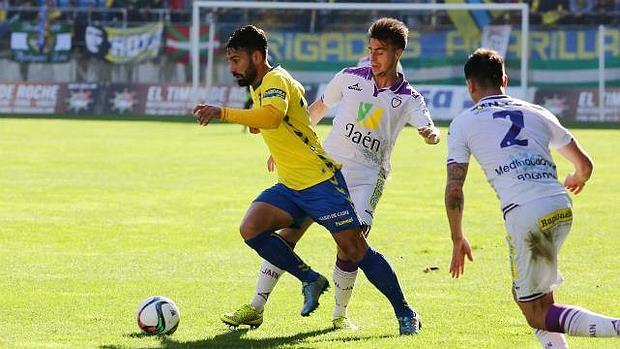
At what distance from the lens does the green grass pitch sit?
911 centimetres

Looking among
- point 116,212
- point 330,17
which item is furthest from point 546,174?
point 330,17

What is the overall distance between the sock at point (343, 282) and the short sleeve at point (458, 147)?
2.05 meters

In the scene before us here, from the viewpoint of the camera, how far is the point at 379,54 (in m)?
9.37

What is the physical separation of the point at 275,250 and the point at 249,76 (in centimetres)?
125

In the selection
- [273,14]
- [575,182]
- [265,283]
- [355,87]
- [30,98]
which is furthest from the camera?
[273,14]

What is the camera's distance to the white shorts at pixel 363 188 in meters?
9.52

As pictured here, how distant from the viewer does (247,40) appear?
8.80 m

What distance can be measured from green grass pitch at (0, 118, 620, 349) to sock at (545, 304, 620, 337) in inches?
54.4

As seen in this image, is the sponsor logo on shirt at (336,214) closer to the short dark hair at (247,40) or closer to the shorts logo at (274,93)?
the shorts logo at (274,93)

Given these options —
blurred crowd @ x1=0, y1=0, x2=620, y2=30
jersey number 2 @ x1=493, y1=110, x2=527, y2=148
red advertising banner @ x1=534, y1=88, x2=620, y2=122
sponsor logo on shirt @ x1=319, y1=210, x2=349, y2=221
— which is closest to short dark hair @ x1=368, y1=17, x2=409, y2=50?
sponsor logo on shirt @ x1=319, y1=210, x2=349, y2=221

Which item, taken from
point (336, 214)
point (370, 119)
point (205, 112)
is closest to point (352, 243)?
point (336, 214)

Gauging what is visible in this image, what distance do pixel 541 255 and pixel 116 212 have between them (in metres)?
10.4

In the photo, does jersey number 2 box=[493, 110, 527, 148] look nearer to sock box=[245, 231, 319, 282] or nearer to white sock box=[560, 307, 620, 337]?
white sock box=[560, 307, 620, 337]

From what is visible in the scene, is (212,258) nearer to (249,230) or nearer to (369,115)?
(369,115)
